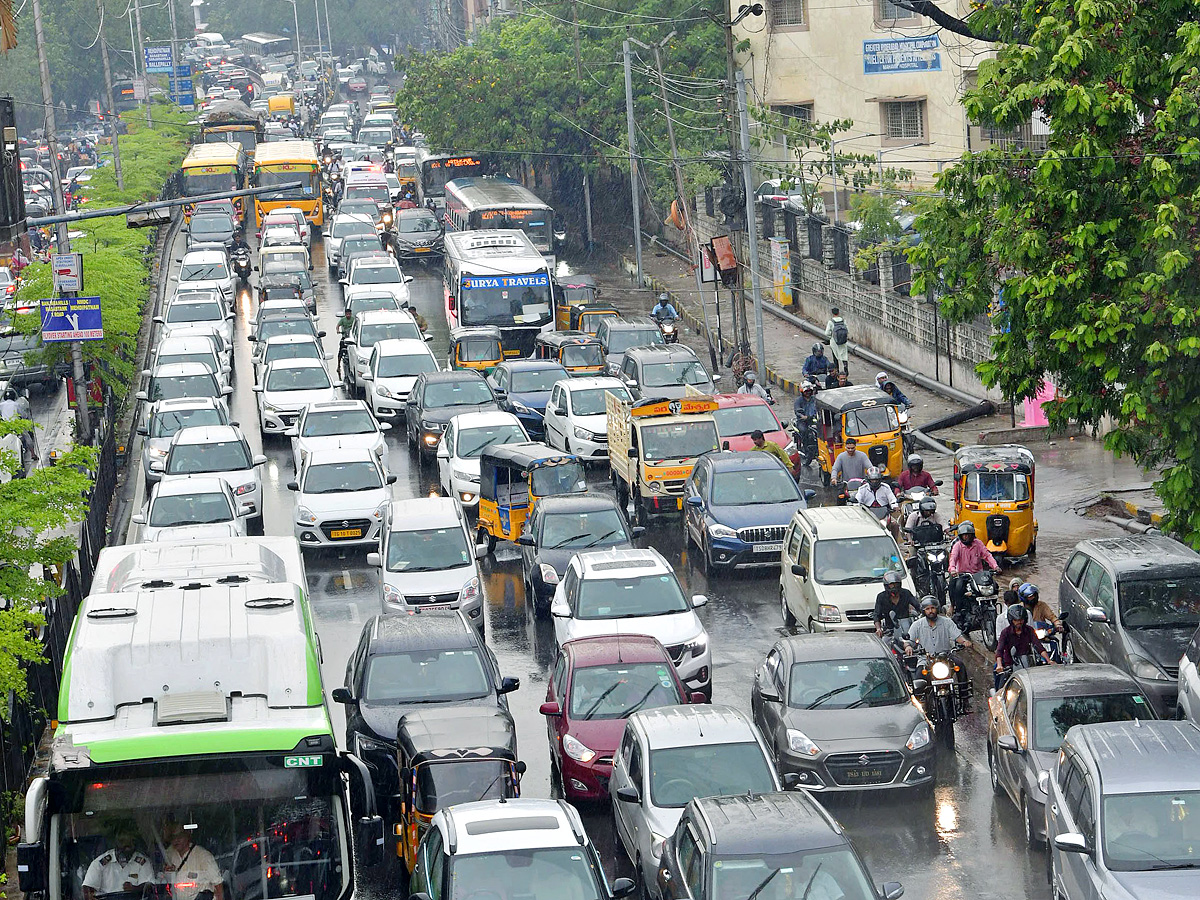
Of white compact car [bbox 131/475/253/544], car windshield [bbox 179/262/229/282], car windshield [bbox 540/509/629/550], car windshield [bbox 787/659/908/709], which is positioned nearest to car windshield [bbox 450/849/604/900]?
car windshield [bbox 787/659/908/709]

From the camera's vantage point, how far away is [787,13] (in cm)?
5775

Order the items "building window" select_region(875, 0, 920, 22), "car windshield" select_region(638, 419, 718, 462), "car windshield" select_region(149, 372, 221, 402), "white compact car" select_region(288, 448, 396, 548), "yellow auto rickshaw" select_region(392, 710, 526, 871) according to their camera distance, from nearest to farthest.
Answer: "yellow auto rickshaw" select_region(392, 710, 526, 871), "white compact car" select_region(288, 448, 396, 548), "car windshield" select_region(638, 419, 718, 462), "car windshield" select_region(149, 372, 221, 402), "building window" select_region(875, 0, 920, 22)

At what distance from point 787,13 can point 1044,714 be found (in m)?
44.8

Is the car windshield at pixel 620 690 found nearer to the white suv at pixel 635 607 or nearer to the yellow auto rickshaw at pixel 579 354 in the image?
the white suv at pixel 635 607

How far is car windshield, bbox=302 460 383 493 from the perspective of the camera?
1140 inches

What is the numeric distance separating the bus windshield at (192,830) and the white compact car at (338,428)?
2028 centimetres

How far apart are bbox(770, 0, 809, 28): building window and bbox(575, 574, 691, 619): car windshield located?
38.9 metres

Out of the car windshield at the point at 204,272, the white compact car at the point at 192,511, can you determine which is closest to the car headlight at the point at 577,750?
the white compact car at the point at 192,511

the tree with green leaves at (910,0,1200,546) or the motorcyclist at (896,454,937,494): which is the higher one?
the tree with green leaves at (910,0,1200,546)

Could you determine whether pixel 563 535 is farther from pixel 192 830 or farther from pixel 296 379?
pixel 296 379

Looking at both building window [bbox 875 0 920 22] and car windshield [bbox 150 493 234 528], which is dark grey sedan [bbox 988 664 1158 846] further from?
building window [bbox 875 0 920 22]

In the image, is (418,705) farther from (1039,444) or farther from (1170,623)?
(1039,444)

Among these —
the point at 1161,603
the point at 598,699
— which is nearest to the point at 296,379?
the point at 598,699

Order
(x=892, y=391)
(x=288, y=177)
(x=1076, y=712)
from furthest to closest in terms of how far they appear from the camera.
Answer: (x=288, y=177)
(x=892, y=391)
(x=1076, y=712)
